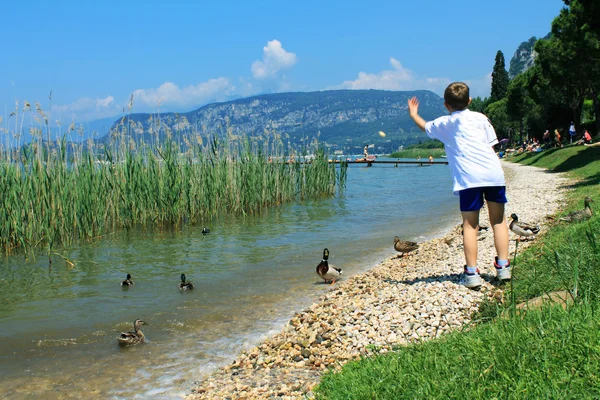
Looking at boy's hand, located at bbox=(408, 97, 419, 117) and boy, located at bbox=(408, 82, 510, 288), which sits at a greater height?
boy's hand, located at bbox=(408, 97, 419, 117)

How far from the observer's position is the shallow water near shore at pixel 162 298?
19.3ft

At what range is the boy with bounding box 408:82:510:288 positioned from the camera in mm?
5711

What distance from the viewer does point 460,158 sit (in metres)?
5.79

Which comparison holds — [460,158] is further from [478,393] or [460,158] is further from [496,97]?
[496,97]

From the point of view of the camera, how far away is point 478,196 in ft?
19.0

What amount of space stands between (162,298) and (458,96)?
569cm

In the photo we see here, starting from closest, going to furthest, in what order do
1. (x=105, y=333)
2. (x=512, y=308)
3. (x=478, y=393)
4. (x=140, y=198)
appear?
1. (x=478, y=393)
2. (x=512, y=308)
3. (x=105, y=333)
4. (x=140, y=198)

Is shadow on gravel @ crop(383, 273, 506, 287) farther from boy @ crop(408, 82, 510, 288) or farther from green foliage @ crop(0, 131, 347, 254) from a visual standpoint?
green foliage @ crop(0, 131, 347, 254)

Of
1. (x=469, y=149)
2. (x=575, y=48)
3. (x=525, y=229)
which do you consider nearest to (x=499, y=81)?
(x=575, y=48)

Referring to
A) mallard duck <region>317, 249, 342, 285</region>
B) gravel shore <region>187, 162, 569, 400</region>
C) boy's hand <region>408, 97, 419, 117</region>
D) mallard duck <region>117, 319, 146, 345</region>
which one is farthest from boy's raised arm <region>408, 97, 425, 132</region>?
mallard duck <region>117, 319, 146, 345</region>

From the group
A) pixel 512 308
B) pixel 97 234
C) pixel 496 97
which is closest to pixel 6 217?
pixel 97 234

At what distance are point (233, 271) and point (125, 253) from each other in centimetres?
334

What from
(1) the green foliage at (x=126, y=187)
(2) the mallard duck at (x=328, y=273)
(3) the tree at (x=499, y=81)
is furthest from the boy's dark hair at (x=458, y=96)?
(3) the tree at (x=499, y=81)

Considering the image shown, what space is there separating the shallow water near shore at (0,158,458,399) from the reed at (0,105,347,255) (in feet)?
1.79
